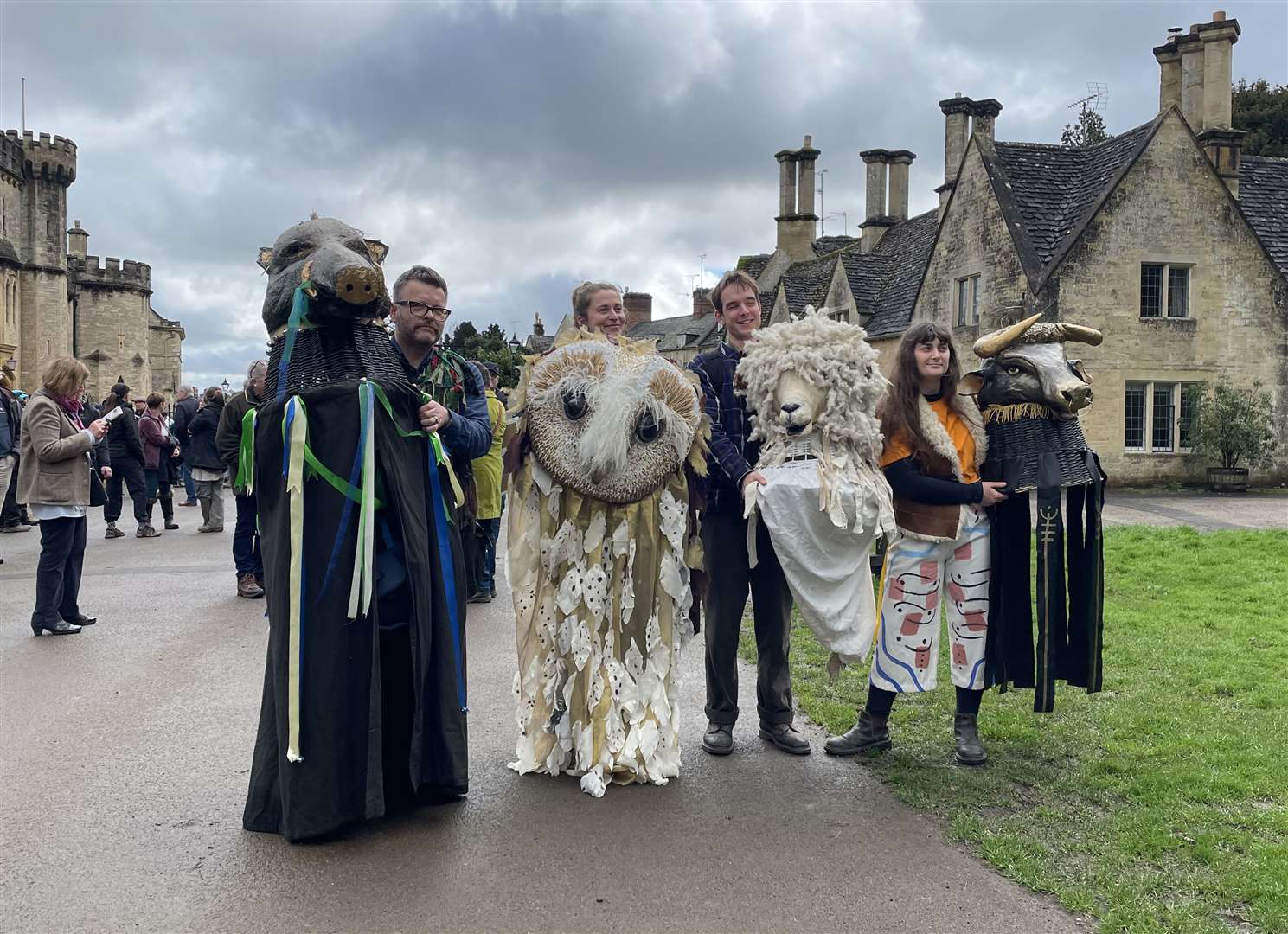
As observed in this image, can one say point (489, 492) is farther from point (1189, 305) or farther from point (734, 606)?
point (1189, 305)

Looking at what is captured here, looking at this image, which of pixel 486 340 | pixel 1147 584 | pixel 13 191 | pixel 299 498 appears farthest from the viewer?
pixel 13 191

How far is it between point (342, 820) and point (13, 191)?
5770cm

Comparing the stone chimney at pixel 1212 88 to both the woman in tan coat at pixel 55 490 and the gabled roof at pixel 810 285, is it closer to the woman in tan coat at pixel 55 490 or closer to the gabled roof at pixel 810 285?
the gabled roof at pixel 810 285

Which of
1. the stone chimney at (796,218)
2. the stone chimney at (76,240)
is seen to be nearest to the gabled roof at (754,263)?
the stone chimney at (796,218)

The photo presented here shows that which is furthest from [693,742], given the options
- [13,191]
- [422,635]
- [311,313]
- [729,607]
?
[13,191]

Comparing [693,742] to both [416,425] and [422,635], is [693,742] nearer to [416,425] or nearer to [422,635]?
[422,635]

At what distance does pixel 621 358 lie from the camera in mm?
4387

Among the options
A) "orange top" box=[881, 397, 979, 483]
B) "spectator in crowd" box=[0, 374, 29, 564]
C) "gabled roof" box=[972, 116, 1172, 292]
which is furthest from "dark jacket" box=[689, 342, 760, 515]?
"gabled roof" box=[972, 116, 1172, 292]

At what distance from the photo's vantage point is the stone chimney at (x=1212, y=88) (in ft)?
76.1

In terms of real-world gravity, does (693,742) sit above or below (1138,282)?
below

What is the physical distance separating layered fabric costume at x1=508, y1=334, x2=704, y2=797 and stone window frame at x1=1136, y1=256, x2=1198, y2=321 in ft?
68.1

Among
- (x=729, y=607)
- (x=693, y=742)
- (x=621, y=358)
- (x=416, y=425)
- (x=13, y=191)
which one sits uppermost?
(x=13, y=191)

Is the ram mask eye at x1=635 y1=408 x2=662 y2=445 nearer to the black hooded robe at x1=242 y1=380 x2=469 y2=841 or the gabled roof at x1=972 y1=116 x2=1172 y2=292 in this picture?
the black hooded robe at x1=242 y1=380 x2=469 y2=841

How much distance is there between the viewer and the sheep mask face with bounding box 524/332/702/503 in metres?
4.25
